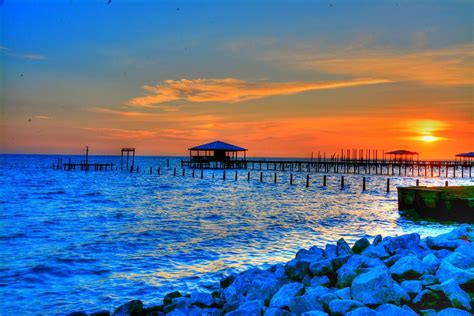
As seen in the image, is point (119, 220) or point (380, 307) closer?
point (380, 307)

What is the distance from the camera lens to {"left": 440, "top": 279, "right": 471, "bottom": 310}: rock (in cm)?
447

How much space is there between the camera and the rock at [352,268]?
5484mm

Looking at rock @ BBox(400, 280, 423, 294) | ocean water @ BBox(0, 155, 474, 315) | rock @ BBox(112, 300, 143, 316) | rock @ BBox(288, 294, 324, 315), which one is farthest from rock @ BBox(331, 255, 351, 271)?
rock @ BBox(112, 300, 143, 316)

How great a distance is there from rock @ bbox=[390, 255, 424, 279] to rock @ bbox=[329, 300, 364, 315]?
1397mm

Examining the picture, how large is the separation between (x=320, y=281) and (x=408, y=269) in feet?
4.14

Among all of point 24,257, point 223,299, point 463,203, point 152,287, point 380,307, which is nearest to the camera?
point 380,307

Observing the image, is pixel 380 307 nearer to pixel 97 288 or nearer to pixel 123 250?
pixel 97 288

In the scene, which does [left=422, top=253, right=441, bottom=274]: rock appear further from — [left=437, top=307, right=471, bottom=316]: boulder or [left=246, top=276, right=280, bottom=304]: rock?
[left=246, top=276, right=280, bottom=304]: rock

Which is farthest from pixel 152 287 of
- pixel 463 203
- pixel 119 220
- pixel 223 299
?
pixel 463 203

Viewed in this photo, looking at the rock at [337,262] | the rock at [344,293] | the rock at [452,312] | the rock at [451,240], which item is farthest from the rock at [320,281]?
the rock at [451,240]

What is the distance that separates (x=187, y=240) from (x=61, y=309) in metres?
5.86

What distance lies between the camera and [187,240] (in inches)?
488

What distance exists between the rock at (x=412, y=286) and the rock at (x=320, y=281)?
1160 mm

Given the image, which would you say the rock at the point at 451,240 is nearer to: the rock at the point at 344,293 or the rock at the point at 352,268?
the rock at the point at 352,268
